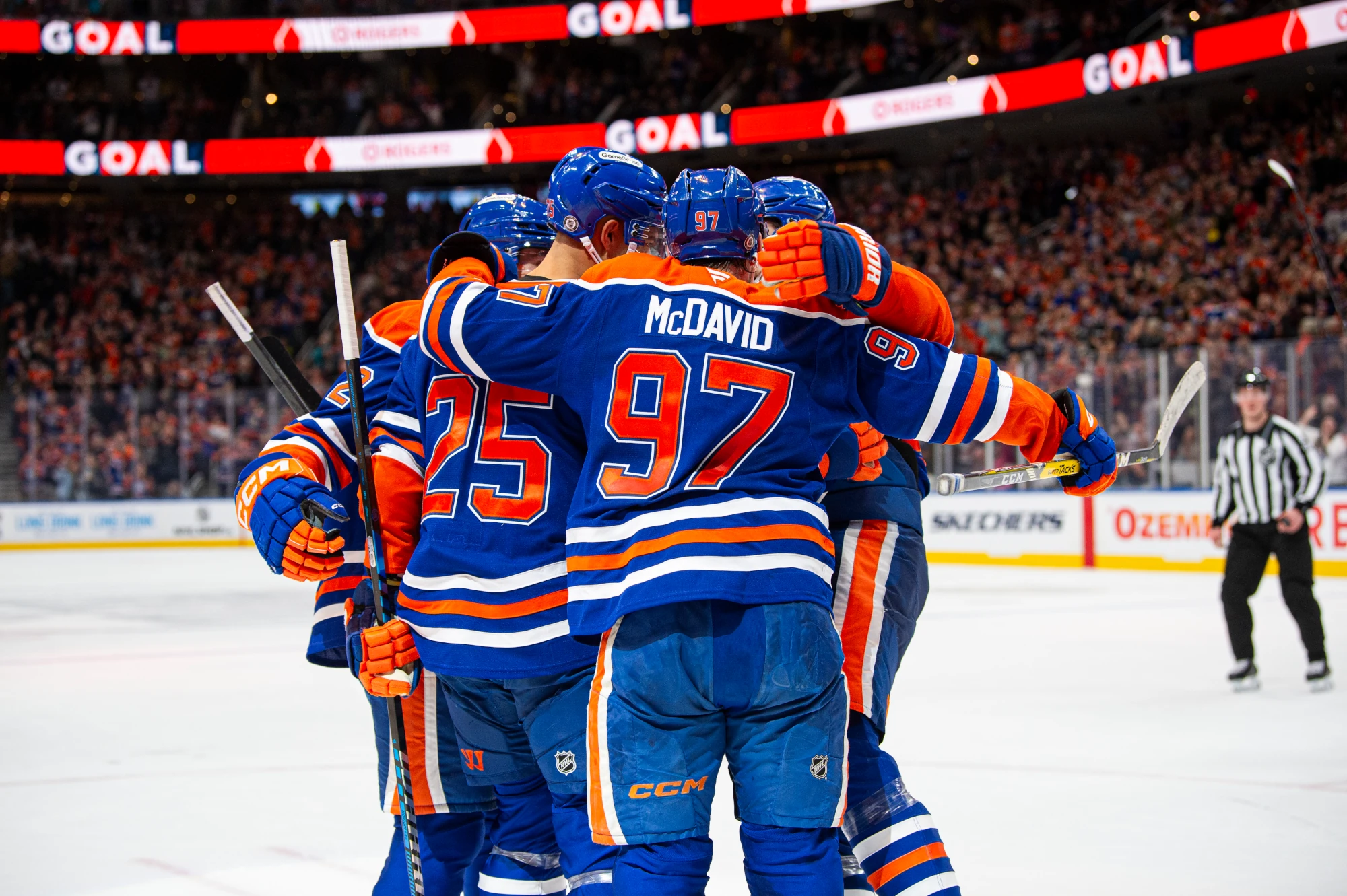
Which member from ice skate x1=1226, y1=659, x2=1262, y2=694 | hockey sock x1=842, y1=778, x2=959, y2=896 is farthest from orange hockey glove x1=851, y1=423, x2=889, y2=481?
ice skate x1=1226, y1=659, x2=1262, y2=694

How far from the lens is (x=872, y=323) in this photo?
7.11 ft

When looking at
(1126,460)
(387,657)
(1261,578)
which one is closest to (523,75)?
(1261,578)

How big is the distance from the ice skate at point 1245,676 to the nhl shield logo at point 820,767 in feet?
16.2

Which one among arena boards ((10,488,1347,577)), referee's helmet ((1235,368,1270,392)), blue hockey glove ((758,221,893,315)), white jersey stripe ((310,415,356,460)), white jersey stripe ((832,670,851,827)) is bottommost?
arena boards ((10,488,1347,577))

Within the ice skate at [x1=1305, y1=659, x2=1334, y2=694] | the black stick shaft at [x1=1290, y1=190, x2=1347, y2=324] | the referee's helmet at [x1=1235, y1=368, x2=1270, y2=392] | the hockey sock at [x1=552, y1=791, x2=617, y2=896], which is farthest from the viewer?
the black stick shaft at [x1=1290, y1=190, x2=1347, y2=324]

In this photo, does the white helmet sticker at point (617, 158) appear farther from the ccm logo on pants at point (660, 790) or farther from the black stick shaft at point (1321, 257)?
the black stick shaft at point (1321, 257)

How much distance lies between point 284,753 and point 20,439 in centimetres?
1483

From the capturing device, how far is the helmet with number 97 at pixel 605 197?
7.33ft

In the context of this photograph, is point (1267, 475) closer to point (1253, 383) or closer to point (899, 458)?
point (1253, 383)

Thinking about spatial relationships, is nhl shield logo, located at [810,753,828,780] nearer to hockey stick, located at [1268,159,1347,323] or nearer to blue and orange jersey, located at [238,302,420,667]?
blue and orange jersey, located at [238,302,420,667]

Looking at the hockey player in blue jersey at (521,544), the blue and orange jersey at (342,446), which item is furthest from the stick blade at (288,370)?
the hockey player in blue jersey at (521,544)

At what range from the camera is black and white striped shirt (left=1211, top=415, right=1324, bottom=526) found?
6492mm

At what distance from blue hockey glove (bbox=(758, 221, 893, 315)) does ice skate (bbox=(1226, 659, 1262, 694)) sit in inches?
198

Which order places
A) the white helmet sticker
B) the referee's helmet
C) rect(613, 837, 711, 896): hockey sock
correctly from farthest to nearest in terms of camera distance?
the referee's helmet, the white helmet sticker, rect(613, 837, 711, 896): hockey sock
